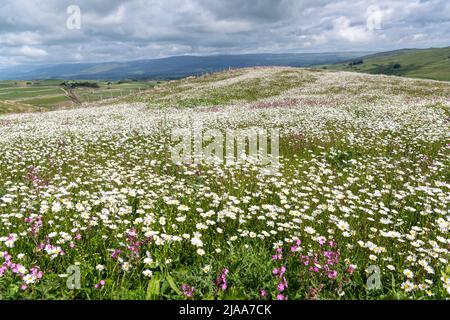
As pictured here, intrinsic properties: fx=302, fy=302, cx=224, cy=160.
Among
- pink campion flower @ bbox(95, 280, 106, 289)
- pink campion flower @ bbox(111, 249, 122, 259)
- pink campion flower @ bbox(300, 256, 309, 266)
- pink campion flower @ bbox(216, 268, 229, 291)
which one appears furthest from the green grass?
pink campion flower @ bbox(216, 268, 229, 291)

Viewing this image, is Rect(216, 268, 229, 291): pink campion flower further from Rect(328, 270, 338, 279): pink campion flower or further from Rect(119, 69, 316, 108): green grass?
Rect(119, 69, 316, 108): green grass

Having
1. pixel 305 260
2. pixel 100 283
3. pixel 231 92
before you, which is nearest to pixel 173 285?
pixel 100 283

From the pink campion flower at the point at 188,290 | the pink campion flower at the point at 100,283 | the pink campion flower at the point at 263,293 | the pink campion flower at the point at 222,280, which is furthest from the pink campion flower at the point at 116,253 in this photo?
the pink campion flower at the point at 263,293

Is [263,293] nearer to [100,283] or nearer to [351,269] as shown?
[351,269]

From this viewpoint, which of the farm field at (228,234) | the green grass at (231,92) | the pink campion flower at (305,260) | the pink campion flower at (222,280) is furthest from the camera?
the green grass at (231,92)

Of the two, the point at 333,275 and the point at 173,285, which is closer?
the point at 173,285

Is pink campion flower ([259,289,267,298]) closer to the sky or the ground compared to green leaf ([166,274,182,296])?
closer to the ground

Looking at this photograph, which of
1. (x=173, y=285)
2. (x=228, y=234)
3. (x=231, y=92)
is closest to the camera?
(x=173, y=285)

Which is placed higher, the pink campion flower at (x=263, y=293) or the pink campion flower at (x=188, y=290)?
the pink campion flower at (x=188, y=290)

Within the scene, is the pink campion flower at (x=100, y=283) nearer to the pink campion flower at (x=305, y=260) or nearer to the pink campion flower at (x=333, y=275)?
the pink campion flower at (x=305, y=260)

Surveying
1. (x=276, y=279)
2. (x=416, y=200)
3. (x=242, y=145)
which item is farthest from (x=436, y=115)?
(x=276, y=279)

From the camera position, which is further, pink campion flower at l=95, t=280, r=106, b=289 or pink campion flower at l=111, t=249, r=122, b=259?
pink campion flower at l=111, t=249, r=122, b=259

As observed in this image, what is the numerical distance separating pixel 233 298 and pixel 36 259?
2.98 m
